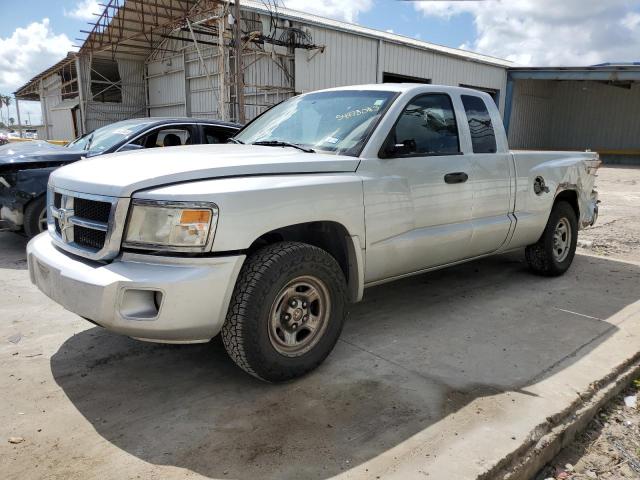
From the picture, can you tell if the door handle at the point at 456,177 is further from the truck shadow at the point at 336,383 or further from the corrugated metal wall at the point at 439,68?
the corrugated metal wall at the point at 439,68

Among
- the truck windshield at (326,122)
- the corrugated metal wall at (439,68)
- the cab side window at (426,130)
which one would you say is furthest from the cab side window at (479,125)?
the corrugated metal wall at (439,68)

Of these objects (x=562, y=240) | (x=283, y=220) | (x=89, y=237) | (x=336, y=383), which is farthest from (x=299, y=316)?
(x=562, y=240)

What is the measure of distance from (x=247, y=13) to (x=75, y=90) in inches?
542

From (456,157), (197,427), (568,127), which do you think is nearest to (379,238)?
(456,157)

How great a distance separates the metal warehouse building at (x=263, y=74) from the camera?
17.0 meters

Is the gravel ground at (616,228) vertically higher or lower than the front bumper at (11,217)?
lower

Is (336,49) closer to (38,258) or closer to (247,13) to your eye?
(247,13)

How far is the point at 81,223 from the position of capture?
9.68 ft

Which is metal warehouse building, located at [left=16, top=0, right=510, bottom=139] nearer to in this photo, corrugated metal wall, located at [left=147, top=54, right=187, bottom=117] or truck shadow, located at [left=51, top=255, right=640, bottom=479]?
corrugated metal wall, located at [left=147, top=54, right=187, bottom=117]

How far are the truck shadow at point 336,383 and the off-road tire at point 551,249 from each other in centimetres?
73

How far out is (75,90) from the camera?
25.9m

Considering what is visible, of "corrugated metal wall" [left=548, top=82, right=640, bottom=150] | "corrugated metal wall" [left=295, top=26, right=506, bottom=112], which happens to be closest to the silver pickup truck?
"corrugated metal wall" [left=295, top=26, right=506, bottom=112]

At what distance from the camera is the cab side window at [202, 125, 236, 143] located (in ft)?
23.9

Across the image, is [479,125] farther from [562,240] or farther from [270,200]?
[270,200]
